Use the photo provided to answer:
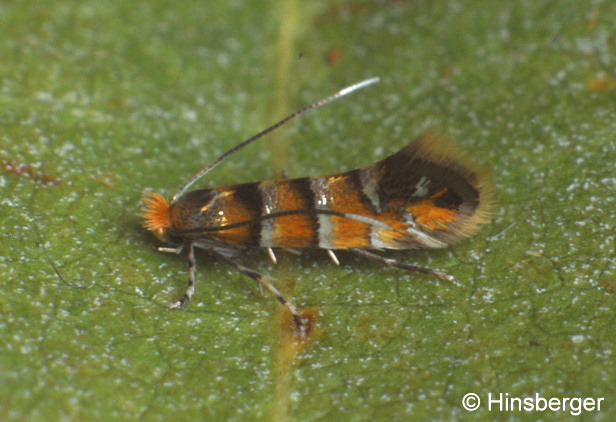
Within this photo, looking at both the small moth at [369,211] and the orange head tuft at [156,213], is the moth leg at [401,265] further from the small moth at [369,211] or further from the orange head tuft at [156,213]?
the orange head tuft at [156,213]

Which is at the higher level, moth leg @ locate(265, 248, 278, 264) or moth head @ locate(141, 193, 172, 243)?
moth head @ locate(141, 193, 172, 243)

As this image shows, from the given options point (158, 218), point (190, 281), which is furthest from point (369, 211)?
point (158, 218)

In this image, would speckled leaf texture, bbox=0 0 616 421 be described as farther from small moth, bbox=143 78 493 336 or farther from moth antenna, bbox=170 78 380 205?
moth antenna, bbox=170 78 380 205

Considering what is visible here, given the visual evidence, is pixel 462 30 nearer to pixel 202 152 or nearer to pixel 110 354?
pixel 202 152

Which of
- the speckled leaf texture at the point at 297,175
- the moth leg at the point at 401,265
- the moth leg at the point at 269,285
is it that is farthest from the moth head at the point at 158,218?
the moth leg at the point at 401,265

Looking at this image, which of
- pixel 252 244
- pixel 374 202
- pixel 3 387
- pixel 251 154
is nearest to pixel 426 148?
pixel 374 202

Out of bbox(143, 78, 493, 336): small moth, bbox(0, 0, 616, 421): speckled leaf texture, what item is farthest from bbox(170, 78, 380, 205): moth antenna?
bbox(0, 0, 616, 421): speckled leaf texture

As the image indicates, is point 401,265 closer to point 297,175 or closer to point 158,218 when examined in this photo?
point 297,175
